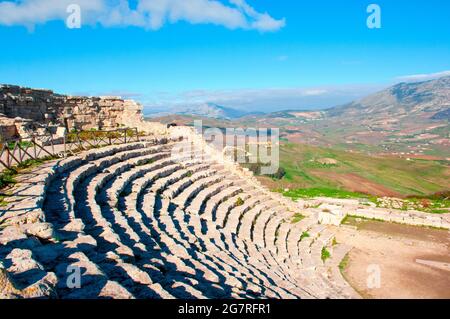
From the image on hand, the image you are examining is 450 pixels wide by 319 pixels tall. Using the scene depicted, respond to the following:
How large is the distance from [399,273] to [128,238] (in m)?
9.28

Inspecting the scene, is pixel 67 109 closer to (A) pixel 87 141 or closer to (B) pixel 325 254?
(A) pixel 87 141

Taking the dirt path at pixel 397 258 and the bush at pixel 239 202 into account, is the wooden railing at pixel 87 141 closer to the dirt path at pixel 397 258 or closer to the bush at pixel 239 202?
the bush at pixel 239 202

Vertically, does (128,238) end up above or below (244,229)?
above

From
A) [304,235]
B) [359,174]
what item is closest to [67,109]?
[304,235]

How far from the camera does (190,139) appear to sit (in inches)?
837

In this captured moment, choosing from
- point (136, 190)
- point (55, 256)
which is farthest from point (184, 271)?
point (136, 190)

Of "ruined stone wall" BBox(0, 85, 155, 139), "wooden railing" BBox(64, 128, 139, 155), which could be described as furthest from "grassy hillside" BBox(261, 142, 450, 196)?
"wooden railing" BBox(64, 128, 139, 155)

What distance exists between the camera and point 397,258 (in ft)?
42.3

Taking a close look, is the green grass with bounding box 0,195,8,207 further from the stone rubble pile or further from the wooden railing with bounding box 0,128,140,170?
the wooden railing with bounding box 0,128,140,170

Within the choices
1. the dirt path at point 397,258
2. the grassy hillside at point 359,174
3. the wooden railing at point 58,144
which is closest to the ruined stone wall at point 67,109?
the wooden railing at point 58,144

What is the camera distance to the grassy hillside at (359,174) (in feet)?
149

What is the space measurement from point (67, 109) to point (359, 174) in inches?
1947

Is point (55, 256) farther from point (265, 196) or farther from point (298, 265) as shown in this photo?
point (265, 196)

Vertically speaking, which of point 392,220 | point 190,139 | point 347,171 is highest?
point 190,139
